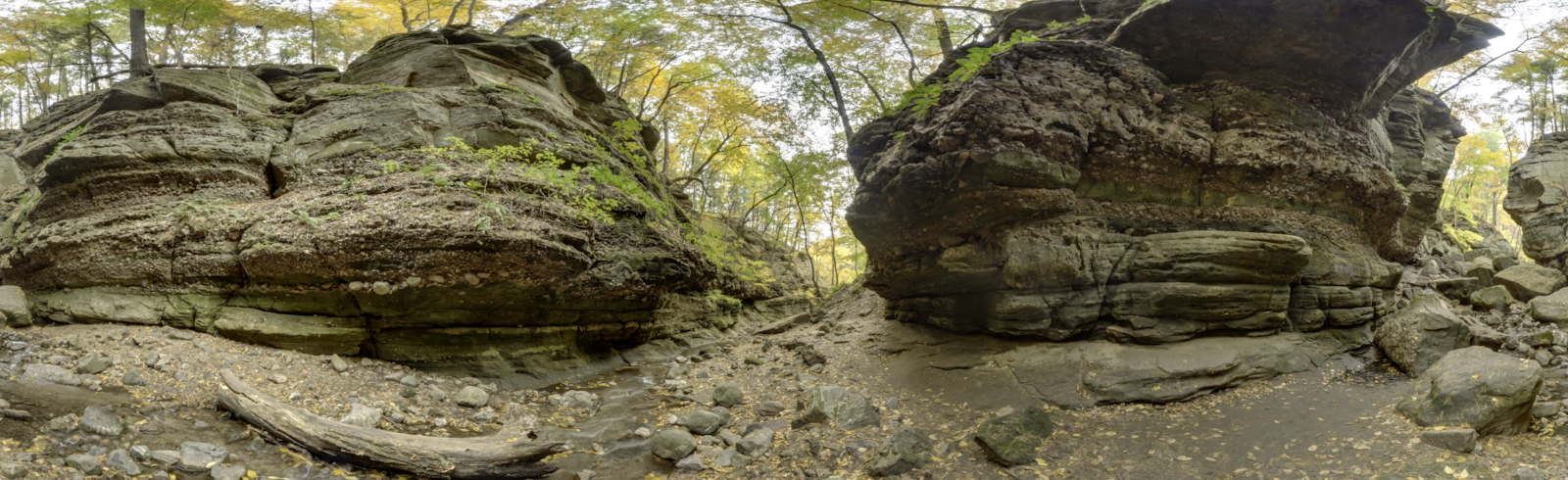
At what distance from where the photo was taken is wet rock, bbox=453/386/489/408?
756 centimetres

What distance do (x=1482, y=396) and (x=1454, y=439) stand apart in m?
0.76

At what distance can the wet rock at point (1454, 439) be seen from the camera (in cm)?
479

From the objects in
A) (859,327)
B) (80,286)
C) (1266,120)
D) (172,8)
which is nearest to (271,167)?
(80,286)

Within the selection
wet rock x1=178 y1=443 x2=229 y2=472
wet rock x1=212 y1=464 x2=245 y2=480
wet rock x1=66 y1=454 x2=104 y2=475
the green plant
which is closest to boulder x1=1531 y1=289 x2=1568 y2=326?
the green plant

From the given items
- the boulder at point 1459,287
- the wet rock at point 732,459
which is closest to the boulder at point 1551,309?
the boulder at point 1459,287

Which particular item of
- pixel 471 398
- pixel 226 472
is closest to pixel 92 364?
pixel 226 472

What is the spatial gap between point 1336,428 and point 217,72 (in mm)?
16793

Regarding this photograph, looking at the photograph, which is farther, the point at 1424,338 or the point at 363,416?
the point at 1424,338

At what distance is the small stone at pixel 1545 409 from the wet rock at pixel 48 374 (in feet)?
45.6

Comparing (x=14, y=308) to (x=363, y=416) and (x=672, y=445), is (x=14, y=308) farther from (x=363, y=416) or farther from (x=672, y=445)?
(x=672, y=445)

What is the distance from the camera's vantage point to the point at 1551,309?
7957 mm

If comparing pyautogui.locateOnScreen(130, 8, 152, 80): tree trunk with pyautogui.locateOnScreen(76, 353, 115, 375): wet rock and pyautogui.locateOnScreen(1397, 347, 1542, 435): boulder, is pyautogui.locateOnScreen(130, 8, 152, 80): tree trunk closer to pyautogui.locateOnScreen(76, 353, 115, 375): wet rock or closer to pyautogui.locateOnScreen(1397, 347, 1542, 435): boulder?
pyautogui.locateOnScreen(76, 353, 115, 375): wet rock

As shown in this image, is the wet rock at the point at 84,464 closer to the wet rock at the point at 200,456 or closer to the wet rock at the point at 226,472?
the wet rock at the point at 200,456

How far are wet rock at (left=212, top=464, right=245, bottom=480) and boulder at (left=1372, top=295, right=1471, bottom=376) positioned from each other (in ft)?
40.8
